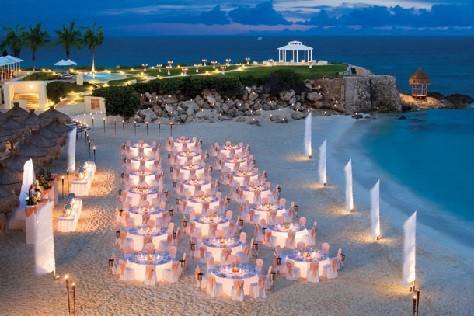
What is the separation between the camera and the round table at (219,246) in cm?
1641

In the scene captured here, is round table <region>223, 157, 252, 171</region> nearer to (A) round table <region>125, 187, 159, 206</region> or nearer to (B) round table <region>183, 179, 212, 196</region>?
(B) round table <region>183, 179, 212, 196</region>

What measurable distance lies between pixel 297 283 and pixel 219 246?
207 cm

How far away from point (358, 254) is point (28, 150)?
11680 millimetres

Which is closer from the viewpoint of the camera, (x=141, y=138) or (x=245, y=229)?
(x=245, y=229)

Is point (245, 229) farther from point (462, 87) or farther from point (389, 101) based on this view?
point (462, 87)

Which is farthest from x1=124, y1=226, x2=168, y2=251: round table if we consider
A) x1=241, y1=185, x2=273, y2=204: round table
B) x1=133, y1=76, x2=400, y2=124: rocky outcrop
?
x1=133, y1=76, x2=400, y2=124: rocky outcrop

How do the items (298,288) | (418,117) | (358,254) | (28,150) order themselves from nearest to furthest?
(298,288) < (358,254) < (28,150) < (418,117)

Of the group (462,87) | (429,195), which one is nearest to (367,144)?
(429,195)

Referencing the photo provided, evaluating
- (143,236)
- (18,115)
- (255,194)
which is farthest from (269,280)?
(18,115)

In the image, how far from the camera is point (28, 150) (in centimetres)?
2336

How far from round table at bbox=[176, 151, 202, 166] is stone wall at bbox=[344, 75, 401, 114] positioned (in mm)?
23282

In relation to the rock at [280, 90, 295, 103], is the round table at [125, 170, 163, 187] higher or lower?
lower

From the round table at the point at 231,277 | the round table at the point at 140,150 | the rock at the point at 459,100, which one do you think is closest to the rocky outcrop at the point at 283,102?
the rock at the point at 459,100

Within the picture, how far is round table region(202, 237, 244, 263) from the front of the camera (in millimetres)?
16406
